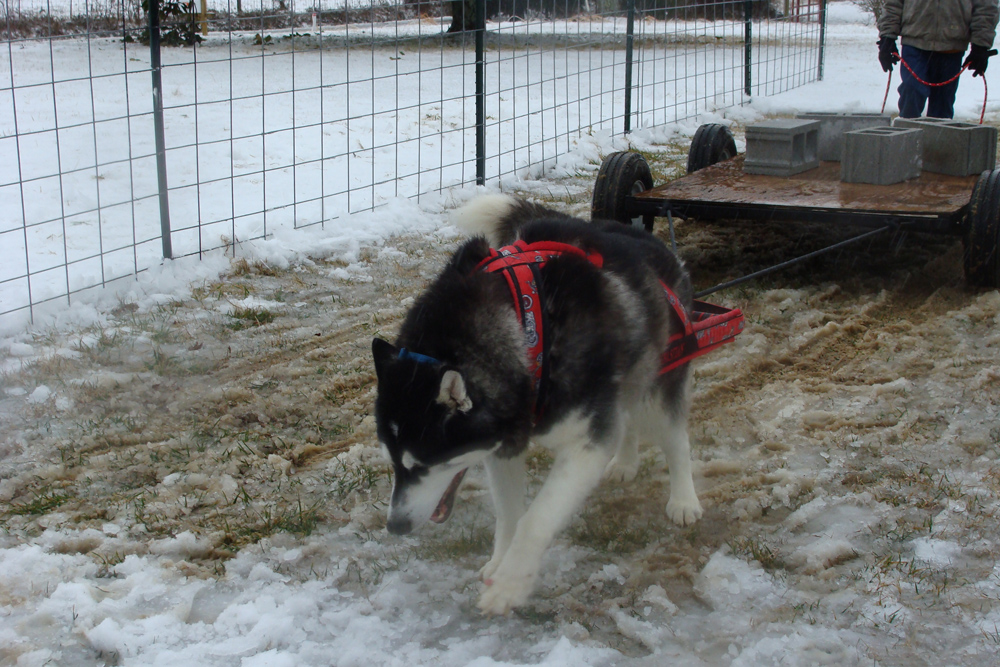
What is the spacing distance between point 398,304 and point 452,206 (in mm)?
2032

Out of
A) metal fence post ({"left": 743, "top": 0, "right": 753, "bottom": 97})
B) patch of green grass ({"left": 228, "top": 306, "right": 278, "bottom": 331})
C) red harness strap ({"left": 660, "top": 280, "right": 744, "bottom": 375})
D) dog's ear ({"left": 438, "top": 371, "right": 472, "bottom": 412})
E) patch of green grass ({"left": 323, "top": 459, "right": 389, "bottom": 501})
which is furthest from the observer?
metal fence post ({"left": 743, "top": 0, "right": 753, "bottom": 97})

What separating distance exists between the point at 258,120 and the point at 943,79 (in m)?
6.03

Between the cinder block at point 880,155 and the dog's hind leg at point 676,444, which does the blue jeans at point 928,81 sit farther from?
the dog's hind leg at point 676,444

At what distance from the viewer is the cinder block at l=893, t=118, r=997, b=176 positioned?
16.9 ft

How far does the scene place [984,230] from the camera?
433 centimetres

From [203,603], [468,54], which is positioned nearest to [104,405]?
[203,603]

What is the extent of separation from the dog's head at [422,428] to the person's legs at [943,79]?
6.04 m

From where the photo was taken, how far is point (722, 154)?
625 cm

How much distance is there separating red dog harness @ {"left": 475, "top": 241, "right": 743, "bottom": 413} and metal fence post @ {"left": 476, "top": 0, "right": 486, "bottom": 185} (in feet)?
13.8

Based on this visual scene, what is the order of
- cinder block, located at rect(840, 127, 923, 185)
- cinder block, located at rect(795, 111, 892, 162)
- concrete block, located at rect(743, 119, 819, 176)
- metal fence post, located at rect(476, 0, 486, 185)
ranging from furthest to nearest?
metal fence post, located at rect(476, 0, 486, 185), cinder block, located at rect(795, 111, 892, 162), concrete block, located at rect(743, 119, 819, 176), cinder block, located at rect(840, 127, 923, 185)

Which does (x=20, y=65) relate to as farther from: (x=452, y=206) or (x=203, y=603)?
(x=203, y=603)

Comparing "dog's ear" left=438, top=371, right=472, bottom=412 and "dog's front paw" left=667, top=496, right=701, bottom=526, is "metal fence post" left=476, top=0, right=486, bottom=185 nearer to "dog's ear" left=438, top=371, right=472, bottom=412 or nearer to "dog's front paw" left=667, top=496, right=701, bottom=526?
"dog's front paw" left=667, top=496, right=701, bottom=526

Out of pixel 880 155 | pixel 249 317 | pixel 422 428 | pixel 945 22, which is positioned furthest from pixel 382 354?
pixel 945 22

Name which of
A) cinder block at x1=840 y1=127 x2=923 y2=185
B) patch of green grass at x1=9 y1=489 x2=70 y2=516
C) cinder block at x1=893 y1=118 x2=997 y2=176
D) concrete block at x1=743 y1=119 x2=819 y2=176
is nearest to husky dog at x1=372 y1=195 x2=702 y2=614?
patch of green grass at x1=9 y1=489 x2=70 y2=516
